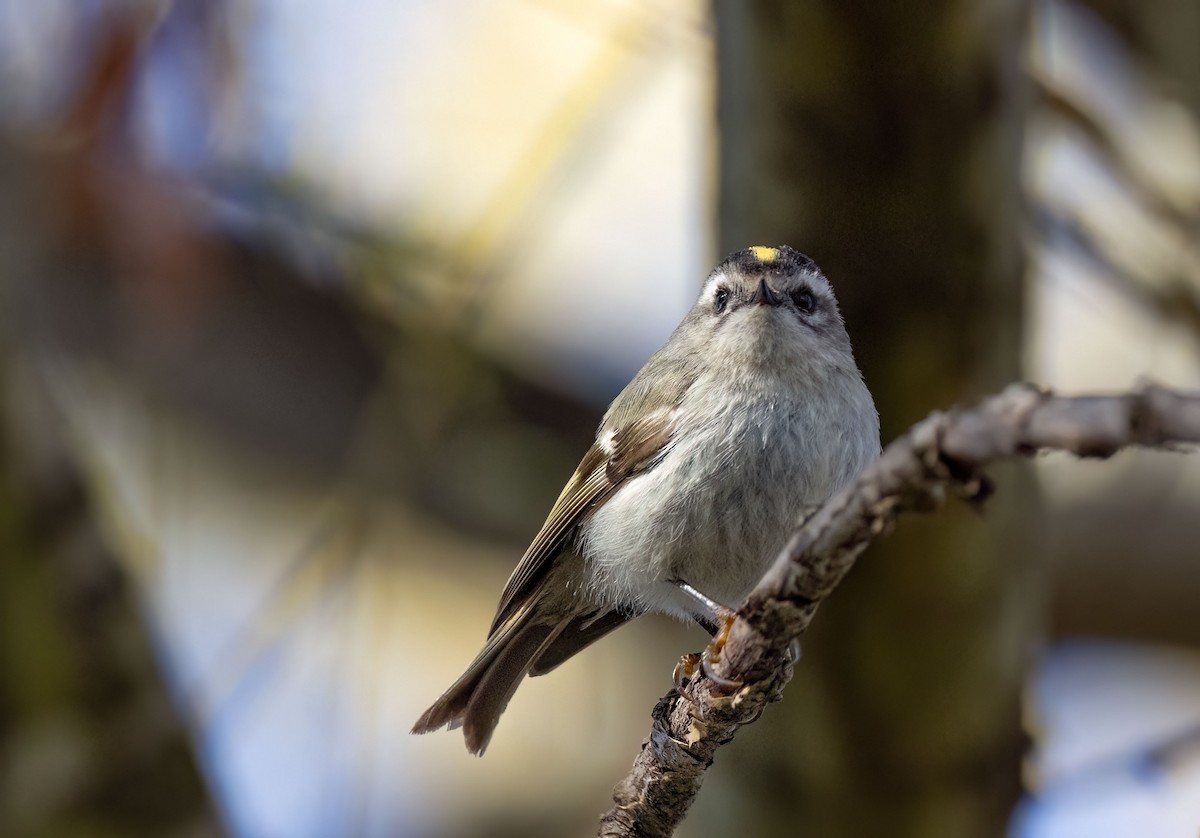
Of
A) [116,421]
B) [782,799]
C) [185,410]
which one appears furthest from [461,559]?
[782,799]

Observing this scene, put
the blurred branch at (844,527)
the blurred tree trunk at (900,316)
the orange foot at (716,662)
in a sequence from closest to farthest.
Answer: the blurred branch at (844,527) → the orange foot at (716,662) → the blurred tree trunk at (900,316)

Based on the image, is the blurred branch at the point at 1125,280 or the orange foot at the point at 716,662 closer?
the orange foot at the point at 716,662

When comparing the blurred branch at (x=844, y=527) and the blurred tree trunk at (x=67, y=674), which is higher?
the blurred branch at (x=844, y=527)

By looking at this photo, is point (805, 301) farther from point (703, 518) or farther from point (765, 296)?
point (703, 518)

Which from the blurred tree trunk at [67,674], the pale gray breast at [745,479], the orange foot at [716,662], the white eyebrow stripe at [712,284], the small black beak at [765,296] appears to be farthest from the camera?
the blurred tree trunk at [67,674]

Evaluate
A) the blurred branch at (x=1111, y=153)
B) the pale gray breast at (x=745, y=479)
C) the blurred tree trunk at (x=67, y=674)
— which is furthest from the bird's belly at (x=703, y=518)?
the blurred branch at (x=1111, y=153)

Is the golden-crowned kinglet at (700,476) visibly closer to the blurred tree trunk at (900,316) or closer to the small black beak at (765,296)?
the small black beak at (765,296)

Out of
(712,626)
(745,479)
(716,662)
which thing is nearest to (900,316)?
(745,479)

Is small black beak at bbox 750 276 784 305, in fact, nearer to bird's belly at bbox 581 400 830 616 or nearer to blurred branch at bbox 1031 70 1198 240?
bird's belly at bbox 581 400 830 616

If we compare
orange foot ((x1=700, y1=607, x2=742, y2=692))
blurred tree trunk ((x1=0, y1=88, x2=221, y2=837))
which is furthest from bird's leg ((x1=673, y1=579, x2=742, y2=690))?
blurred tree trunk ((x1=0, y1=88, x2=221, y2=837))
